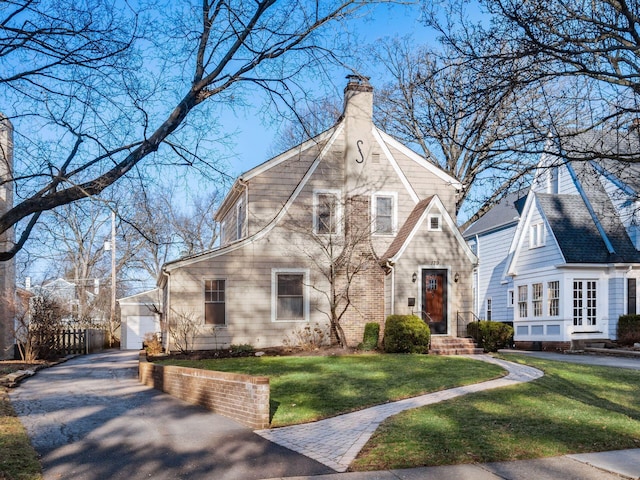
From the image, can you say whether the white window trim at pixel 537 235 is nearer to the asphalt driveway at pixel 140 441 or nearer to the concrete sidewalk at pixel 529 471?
the asphalt driveway at pixel 140 441

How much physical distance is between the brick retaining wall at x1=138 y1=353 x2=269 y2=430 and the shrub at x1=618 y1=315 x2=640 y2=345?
1698cm

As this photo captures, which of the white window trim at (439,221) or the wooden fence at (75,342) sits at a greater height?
the white window trim at (439,221)

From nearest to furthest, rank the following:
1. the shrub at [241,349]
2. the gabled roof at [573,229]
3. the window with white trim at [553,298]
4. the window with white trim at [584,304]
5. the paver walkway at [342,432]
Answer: the paver walkway at [342,432], the shrub at [241,349], the gabled roof at [573,229], the window with white trim at [584,304], the window with white trim at [553,298]

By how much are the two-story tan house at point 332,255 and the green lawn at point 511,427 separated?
9221 millimetres

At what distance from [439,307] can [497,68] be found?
14288 millimetres

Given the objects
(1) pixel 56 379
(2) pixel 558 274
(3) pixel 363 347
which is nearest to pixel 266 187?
(3) pixel 363 347

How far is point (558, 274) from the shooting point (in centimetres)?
2370

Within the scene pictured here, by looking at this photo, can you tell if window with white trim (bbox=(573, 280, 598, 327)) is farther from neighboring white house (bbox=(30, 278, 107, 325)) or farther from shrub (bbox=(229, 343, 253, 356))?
neighboring white house (bbox=(30, 278, 107, 325))

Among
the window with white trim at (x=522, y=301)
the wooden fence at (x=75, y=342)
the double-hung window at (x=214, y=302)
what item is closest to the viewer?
the double-hung window at (x=214, y=302)

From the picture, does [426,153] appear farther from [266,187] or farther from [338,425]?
[338,425]

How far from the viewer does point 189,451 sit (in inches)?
313

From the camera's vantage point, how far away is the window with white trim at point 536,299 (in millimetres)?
25219

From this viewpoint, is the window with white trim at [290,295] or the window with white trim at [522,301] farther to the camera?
the window with white trim at [522,301]

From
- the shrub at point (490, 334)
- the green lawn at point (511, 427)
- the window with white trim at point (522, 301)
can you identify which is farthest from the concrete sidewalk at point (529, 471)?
the window with white trim at point (522, 301)
